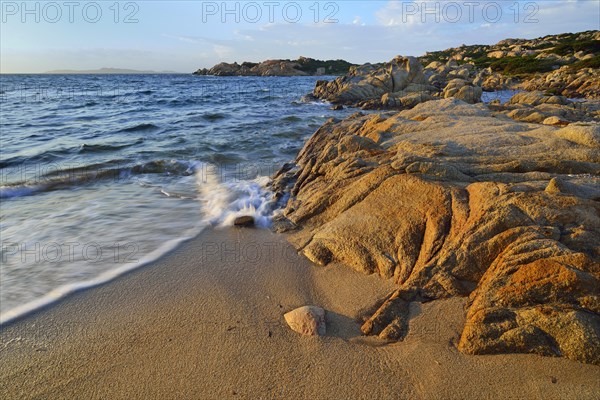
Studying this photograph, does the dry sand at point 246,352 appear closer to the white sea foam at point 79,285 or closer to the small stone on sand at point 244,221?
the white sea foam at point 79,285

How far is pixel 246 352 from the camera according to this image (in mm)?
3387

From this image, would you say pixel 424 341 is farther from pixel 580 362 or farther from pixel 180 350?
pixel 180 350

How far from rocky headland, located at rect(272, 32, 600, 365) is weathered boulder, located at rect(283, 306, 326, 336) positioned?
43cm

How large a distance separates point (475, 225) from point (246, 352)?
274cm

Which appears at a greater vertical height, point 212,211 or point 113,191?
point 113,191

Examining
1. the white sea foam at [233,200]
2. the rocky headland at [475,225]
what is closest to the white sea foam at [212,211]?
the white sea foam at [233,200]

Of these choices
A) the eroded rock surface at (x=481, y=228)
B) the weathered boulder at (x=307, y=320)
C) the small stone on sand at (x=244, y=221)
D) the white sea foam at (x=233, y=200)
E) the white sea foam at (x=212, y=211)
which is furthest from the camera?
the white sea foam at (x=233, y=200)

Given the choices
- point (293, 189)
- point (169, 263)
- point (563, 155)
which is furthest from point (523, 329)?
point (293, 189)

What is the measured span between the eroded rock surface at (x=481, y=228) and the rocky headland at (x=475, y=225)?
1cm

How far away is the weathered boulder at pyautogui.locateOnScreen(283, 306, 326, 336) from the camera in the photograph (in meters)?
3.60

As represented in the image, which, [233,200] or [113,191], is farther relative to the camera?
[113,191]

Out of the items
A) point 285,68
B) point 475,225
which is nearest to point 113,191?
point 475,225

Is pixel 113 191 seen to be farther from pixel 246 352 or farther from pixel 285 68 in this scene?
pixel 285 68

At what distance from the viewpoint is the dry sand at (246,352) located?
2951 millimetres
